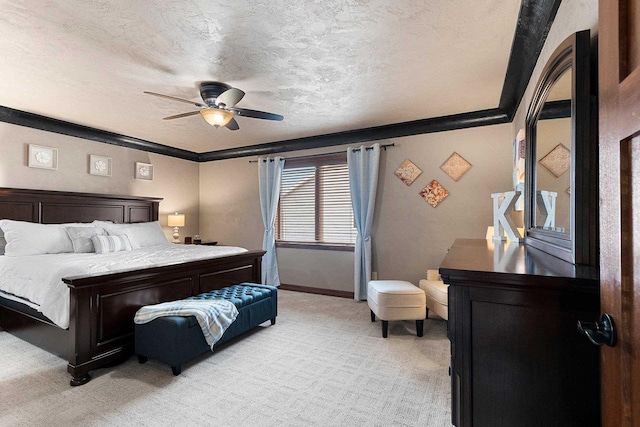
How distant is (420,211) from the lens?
13.6ft

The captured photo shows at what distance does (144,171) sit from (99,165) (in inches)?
26.5

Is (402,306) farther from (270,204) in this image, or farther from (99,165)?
(99,165)

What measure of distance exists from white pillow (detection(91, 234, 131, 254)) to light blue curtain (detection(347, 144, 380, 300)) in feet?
9.87

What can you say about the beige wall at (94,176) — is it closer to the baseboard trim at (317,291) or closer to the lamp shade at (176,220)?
the lamp shade at (176,220)

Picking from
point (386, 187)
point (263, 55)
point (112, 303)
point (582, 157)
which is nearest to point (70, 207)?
point (112, 303)

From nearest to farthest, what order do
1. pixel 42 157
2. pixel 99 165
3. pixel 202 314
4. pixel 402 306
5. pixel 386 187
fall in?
pixel 202 314 < pixel 402 306 < pixel 42 157 < pixel 386 187 < pixel 99 165

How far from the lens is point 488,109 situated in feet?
12.0

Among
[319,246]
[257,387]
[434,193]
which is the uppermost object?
[434,193]

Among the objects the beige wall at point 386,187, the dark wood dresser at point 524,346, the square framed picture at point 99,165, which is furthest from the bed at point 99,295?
the dark wood dresser at point 524,346

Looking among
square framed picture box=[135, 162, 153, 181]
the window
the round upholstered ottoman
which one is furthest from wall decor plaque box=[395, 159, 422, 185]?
square framed picture box=[135, 162, 153, 181]

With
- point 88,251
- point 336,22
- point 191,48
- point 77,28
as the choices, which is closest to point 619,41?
point 336,22

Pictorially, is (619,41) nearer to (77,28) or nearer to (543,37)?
(543,37)

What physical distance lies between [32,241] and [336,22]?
3731 millimetres

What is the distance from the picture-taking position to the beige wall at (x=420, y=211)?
3781 millimetres
